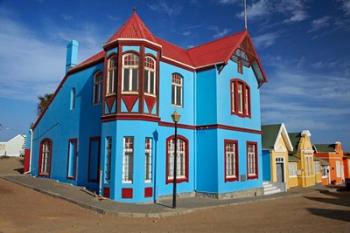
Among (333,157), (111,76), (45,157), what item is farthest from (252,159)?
(333,157)

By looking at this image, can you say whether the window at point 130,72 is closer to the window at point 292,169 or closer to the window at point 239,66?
the window at point 239,66

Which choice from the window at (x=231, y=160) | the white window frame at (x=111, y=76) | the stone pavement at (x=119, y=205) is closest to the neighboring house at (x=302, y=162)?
the window at (x=231, y=160)

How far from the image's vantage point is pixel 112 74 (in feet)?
54.6

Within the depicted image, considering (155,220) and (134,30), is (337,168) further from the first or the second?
(155,220)

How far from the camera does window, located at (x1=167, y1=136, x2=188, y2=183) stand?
18.2 meters

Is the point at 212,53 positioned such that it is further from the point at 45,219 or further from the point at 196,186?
the point at 45,219

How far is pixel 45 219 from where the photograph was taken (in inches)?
445

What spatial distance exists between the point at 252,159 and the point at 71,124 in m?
12.2

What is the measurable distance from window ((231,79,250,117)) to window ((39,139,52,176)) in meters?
12.6

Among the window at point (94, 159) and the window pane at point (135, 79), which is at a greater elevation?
the window pane at point (135, 79)

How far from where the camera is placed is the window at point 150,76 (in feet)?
53.8

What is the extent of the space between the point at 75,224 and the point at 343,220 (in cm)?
981

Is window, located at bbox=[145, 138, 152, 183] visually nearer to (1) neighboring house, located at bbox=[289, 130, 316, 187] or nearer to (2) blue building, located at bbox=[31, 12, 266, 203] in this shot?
(2) blue building, located at bbox=[31, 12, 266, 203]

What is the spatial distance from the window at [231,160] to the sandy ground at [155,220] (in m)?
4.37
